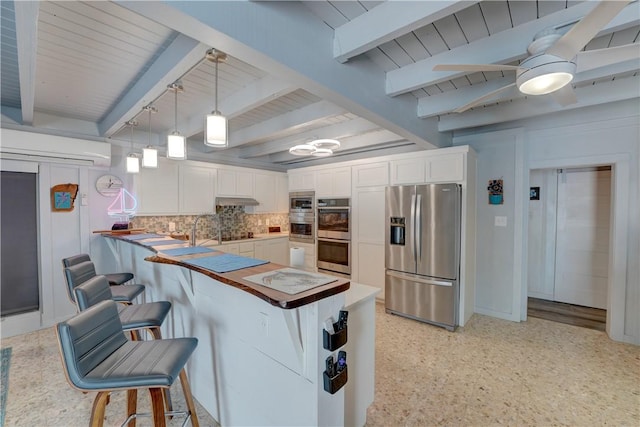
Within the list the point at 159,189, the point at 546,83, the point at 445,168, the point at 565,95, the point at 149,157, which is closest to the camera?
the point at 546,83

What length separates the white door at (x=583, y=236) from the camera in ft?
12.7

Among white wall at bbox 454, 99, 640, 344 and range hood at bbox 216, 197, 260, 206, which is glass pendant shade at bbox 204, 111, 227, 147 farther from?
white wall at bbox 454, 99, 640, 344

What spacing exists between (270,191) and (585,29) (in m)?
4.86

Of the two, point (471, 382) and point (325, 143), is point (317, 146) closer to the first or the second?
point (325, 143)

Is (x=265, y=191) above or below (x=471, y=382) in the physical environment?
above

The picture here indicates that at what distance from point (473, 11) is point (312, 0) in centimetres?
96

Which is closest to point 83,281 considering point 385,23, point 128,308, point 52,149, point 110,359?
point 128,308

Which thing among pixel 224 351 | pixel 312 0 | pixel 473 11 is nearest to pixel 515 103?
pixel 473 11

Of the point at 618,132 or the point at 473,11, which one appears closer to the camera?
the point at 473,11

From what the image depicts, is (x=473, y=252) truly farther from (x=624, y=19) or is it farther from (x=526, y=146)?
(x=624, y=19)

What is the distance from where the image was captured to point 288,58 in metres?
1.51

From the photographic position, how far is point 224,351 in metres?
1.78

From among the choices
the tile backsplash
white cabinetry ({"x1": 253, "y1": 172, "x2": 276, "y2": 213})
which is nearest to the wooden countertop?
the tile backsplash

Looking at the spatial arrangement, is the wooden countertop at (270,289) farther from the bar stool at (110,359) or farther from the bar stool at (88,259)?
the bar stool at (88,259)
